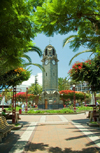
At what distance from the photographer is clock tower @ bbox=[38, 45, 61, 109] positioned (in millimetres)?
32281

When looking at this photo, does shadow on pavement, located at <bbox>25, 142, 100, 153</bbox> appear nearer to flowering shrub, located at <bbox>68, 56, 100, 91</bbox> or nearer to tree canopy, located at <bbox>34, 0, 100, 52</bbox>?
tree canopy, located at <bbox>34, 0, 100, 52</bbox>

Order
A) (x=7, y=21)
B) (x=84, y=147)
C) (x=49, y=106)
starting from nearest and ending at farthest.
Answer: (x=7, y=21)
(x=84, y=147)
(x=49, y=106)

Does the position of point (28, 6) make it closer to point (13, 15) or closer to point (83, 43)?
point (13, 15)

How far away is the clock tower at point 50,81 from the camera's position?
1271 inches

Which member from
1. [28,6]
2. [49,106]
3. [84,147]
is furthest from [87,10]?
[49,106]

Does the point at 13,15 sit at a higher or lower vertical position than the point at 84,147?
higher

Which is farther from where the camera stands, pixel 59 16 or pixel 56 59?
pixel 56 59

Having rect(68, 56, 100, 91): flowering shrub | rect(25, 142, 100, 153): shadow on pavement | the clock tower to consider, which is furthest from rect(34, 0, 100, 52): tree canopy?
the clock tower

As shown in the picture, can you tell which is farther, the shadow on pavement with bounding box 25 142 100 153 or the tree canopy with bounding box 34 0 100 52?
the shadow on pavement with bounding box 25 142 100 153

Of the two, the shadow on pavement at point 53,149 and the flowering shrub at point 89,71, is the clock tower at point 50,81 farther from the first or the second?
the shadow on pavement at point 53,149

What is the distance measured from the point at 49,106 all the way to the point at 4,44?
94.9 feet

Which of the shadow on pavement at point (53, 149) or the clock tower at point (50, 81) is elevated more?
the clock tower at point (50, 81)

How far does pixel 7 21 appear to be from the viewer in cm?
379

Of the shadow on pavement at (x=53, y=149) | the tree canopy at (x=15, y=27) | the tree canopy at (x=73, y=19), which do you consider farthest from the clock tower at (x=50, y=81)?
the tree canopy at (x=15, y=27)
